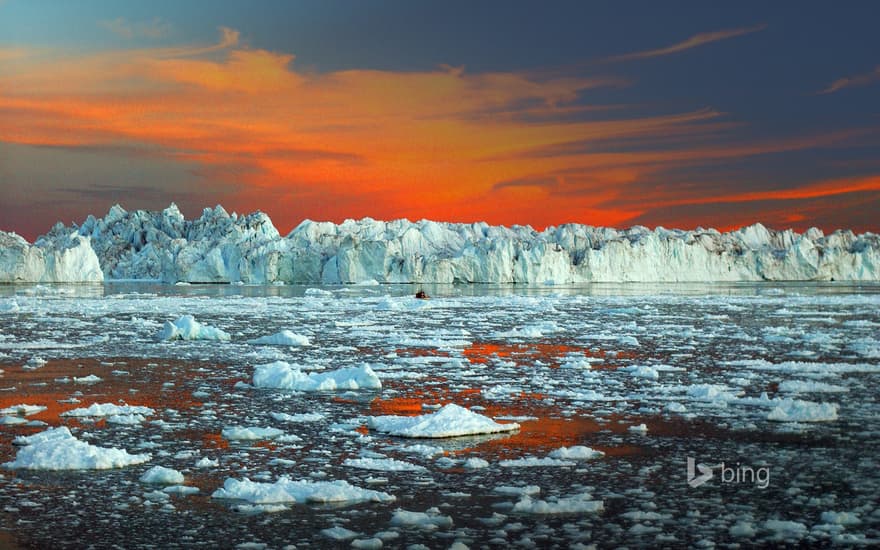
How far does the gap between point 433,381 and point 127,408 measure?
15.5 feet

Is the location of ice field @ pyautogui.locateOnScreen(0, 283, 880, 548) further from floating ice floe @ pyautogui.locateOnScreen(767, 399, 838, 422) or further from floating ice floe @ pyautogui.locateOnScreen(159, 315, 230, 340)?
floating ice floe @ pyautogui.locateOnScreen(159, 315, 230, 340)

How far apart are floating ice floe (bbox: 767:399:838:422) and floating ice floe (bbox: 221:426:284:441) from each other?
5.70 meters

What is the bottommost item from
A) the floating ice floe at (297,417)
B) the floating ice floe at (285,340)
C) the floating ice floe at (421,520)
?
the floating ice floe at (421,520)

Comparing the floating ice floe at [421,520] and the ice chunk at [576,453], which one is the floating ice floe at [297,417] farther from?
the floating ice floe at [421,520]

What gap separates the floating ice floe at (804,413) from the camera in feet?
30.4

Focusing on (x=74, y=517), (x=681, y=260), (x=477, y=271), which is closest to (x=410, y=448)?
(x=74, y=517)

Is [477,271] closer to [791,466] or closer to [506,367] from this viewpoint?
[506,367]

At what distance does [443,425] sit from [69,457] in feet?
12.2

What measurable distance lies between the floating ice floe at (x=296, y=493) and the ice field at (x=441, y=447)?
0.02 m

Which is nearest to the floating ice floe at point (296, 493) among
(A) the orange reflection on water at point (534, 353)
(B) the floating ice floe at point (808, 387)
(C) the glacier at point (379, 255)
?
(B) the floating ice floe at point (808, 387)

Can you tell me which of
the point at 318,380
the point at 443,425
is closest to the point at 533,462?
the point at 443,425

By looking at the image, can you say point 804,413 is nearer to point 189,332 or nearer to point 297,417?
point 297,417

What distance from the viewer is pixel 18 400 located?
10859mm

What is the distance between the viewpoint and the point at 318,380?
12.1m
